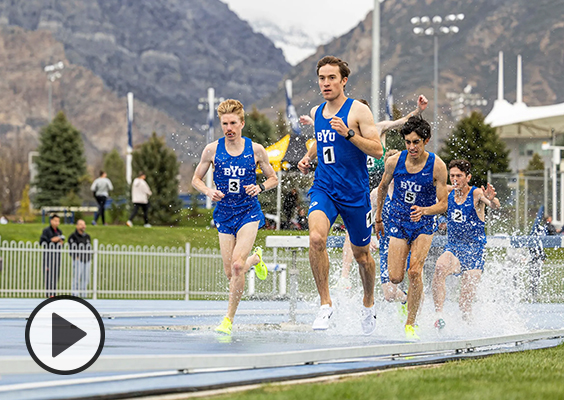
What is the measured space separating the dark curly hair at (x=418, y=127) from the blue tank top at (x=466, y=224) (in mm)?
2089

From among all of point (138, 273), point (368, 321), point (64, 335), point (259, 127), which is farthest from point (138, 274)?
point (259, 127)

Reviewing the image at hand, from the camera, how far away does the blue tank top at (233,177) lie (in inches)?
344

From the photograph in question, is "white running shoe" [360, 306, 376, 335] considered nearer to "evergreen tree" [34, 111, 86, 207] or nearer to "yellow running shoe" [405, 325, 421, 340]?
"yellow running shoe" [405, 325, 421, 340]

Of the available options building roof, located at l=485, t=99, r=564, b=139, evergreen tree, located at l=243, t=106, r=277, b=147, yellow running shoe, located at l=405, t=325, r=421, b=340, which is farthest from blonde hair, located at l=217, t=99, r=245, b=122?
evergreen tree, located at l=243, t=106, r=277, b=147

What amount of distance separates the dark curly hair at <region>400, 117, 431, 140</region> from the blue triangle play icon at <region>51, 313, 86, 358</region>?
5.19m

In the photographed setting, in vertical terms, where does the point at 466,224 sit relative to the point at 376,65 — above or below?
below

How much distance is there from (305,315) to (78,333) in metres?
9.28

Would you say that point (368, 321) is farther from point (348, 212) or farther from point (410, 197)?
point (410, 197)

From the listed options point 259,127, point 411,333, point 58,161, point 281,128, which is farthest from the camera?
point 281,128

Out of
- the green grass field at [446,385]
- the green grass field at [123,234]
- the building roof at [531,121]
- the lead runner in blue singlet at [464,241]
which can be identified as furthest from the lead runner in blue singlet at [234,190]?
the building roof at [531,121]

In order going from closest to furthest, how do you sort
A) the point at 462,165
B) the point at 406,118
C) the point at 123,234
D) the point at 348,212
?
the point at 348,212 → the point at 406,118 → the point at 462,165 → the point at 123,234

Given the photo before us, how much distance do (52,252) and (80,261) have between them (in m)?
1.32

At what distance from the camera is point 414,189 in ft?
29.1

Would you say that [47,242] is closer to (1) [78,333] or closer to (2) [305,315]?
(2) [305,315]
